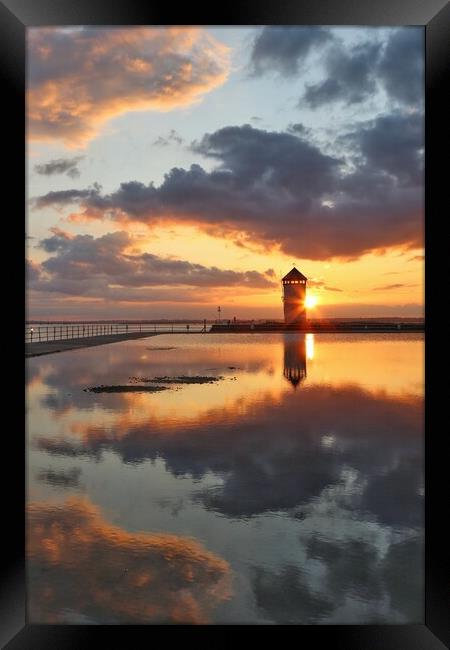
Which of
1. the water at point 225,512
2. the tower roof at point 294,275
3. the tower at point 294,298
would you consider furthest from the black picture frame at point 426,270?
the tower roof at point 294,275

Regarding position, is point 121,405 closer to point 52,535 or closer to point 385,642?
point 52,535

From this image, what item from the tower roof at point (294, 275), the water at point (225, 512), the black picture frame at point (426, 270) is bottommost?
the water at point (225, 512)

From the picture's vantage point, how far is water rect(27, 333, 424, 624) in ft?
14.1

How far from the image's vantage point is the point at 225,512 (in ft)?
20.1

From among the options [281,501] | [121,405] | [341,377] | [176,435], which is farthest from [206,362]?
[281,501]

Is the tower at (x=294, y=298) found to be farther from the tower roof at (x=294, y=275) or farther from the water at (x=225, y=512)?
the water at (x=225, y=512)

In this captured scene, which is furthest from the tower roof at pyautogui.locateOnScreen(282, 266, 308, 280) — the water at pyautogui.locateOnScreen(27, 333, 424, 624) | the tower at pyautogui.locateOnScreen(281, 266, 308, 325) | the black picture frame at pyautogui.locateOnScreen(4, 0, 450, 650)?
the black picture frame at pyautogui.locateOnScreen(4, 0, 450, 650)

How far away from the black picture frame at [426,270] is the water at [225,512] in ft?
2.53

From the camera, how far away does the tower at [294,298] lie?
236 feet

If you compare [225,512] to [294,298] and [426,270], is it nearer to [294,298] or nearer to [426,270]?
[426,270]

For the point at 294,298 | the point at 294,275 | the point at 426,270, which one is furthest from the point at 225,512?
the point at 294,275

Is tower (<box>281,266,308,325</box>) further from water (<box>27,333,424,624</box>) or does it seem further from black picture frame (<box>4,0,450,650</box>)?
black picture frame (<box>4,0,450,650</box>)

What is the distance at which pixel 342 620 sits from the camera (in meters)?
4.13

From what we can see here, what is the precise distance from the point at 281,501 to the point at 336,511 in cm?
66
